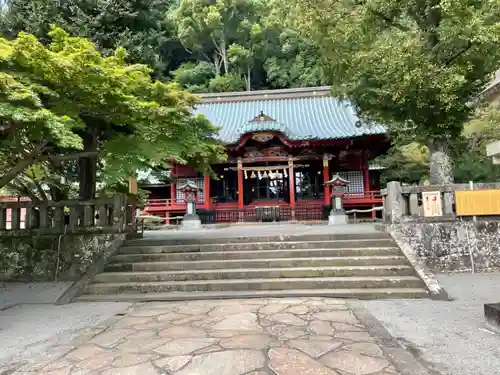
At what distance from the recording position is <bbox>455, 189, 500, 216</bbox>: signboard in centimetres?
725

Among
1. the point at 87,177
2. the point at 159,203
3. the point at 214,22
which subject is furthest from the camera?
the point at 214,22

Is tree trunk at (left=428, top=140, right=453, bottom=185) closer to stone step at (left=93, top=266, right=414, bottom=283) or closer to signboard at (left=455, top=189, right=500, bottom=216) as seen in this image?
signboard at (left=455, top=189, right=500, bottom=216)

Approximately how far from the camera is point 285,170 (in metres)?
18.3

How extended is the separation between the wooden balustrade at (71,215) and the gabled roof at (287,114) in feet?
31.4

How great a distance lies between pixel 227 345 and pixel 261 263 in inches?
125

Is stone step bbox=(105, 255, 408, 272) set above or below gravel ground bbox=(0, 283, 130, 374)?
above

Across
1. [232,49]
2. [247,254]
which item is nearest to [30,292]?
[247,254]

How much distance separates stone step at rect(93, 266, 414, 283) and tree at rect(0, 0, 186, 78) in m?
7.85

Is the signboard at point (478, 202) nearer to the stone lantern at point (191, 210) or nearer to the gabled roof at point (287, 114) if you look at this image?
the gabled roof at point (287, 114)

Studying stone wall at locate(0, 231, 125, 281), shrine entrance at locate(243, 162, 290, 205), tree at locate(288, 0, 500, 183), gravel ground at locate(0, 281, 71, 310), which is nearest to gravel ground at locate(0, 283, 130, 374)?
gravel ground at locate(0, 281, 71, 310)

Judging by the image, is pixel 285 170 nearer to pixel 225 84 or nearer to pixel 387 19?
pixel 387 19

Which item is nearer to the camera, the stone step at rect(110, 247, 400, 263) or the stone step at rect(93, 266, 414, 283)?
the stone step at rect(93, 266, 414, 283)

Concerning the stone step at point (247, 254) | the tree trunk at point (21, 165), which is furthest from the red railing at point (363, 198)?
the tree trunk at point (21, 165)

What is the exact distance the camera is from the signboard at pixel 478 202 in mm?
7254
